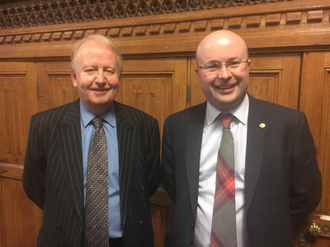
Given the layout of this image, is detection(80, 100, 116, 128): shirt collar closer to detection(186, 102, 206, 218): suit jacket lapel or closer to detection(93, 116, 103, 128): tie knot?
detection(93, 116, 103, 128): tie knot

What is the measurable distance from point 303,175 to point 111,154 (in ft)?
2.94

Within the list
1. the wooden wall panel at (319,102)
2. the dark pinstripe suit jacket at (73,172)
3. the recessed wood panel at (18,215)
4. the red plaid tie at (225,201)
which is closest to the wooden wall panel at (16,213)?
the recessed wood panel at (18,215)

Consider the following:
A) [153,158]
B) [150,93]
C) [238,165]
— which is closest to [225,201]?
[238,165]

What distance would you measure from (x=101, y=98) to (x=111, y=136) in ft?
0.66

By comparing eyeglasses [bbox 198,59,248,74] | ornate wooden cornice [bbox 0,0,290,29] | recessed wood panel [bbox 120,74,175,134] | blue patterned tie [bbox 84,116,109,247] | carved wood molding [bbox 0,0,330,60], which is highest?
ornate wooden cornice [bbox 0,0,290,29]

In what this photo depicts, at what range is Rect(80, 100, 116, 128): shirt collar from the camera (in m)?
1.23

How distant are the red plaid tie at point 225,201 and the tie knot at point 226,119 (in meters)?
0.05

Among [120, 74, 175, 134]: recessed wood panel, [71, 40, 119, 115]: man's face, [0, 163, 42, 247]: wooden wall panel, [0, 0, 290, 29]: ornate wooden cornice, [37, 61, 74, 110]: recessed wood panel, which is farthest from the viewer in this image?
[0, 163, 42, 247]: wooden wall panel

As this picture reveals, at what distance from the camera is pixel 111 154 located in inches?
48.0

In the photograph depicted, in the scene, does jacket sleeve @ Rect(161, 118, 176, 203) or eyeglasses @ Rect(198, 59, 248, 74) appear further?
jacket sleeve @ Rect(161, 118, 176, 203)

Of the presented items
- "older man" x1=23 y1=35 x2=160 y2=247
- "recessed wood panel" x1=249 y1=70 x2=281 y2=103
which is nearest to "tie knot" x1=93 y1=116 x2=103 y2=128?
"older man" x1=23 y1=35 x2=160 y2=247

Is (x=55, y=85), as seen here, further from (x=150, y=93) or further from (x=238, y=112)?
(x=238, y=112)

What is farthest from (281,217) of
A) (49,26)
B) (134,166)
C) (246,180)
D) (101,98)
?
(49,26)

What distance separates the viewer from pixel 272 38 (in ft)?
4.15
